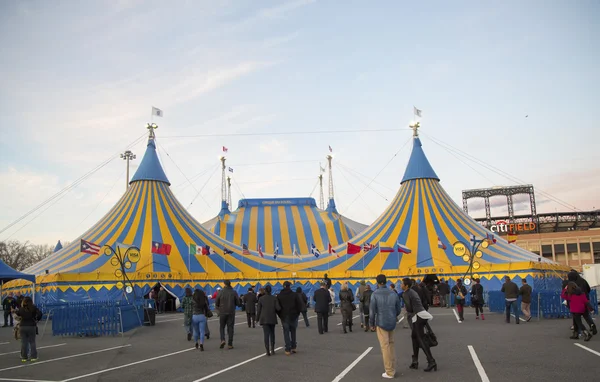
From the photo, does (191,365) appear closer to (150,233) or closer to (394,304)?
(394,304)

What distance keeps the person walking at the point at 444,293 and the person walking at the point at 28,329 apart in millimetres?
16345

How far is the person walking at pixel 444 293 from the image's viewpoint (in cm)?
2197

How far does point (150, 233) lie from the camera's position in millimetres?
26047

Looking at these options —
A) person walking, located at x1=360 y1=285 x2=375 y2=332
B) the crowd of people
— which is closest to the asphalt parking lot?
the crowd of people

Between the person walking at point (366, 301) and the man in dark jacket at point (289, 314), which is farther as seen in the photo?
the person walking at point (366, 301)

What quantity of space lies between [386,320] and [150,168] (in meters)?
23.6

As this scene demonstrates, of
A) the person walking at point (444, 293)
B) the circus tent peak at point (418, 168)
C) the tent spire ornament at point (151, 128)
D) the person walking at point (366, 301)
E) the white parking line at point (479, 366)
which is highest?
the tent spire ornament at point (151, 128)

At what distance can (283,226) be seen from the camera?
34.6 meters

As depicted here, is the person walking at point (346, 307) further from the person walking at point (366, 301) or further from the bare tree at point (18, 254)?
the bare tree at point (18, 254)

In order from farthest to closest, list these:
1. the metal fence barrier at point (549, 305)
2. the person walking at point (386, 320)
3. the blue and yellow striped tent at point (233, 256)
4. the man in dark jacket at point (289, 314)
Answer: the blue and yellow striped tent at point (233, 256), the metal fence barrier at point (549, 305), the man in dark jacket at point (289, 314), the person walking at point (386, 320)

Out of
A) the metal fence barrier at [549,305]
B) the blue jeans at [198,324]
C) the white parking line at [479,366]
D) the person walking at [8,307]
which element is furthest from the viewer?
the person walking at [8,307]

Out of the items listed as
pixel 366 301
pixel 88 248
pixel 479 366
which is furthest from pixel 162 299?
pixel 479 366

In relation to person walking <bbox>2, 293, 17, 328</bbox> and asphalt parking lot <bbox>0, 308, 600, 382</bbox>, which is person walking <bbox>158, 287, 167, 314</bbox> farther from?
asphalt parking lot <bbox>0, 308, 600, 382</bbox>

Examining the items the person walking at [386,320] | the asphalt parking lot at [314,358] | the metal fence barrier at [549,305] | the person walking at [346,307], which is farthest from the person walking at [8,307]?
the metal fence barrier at [549,305]
